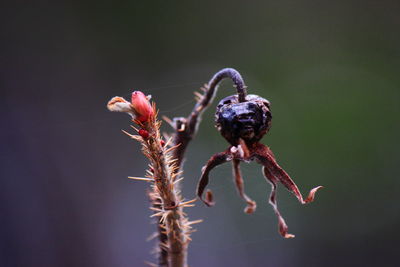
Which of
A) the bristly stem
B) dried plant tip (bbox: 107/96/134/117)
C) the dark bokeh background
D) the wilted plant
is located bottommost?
the wilted plant

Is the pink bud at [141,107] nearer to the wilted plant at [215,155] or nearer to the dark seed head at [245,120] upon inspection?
the wilted plant at [215,155]

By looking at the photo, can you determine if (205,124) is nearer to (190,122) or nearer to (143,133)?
(190,122)

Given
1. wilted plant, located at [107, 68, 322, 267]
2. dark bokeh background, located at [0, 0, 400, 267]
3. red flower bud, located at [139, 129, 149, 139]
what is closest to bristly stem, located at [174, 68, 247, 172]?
wilted plant, located at [107, 68, 322, 267]

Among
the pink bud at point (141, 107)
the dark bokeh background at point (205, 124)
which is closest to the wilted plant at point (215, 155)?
the pink bud at point (141, 107)

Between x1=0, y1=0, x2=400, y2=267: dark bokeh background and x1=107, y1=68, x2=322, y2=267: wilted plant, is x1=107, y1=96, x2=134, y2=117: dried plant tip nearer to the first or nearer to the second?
x1=107, y1=68, x2=322, y2=267: wilted plant

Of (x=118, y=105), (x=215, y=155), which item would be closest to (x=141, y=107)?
(x=118, y=105)
